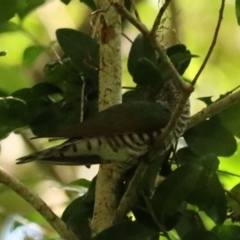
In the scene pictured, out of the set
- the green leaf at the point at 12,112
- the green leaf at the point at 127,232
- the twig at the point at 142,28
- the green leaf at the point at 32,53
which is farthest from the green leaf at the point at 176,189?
the green leaf at the point at 32,53

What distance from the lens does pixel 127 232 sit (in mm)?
706

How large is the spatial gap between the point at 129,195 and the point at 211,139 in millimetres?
188

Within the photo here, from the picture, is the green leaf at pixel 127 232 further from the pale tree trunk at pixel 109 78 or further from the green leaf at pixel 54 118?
the green leaf at pixel 54 118

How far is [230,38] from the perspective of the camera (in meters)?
1.50

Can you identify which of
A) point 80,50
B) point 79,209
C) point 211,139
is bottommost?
point 79,209

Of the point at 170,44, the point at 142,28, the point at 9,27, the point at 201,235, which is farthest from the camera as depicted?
the point at 170,44

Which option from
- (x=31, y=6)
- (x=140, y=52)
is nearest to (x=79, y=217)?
(x=140, y=52)

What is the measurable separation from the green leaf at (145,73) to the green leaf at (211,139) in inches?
4.1

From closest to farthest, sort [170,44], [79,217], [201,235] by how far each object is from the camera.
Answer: [201,235] → [79,217] → [170,44]

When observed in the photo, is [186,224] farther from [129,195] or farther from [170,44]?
[170,44]

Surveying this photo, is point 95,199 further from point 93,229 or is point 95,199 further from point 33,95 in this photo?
point 33,95

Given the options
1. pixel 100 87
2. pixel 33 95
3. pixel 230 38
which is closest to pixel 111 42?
pixel 100 87

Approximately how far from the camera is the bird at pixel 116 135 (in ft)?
2.56

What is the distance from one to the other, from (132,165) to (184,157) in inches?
3.3
